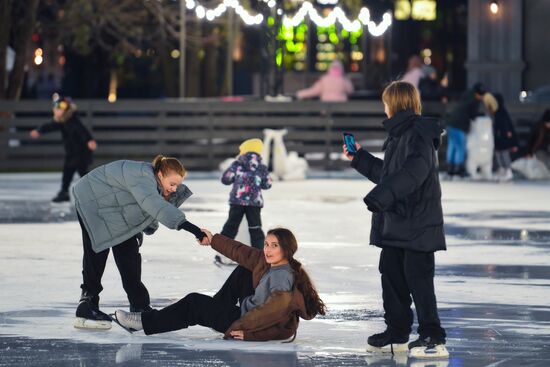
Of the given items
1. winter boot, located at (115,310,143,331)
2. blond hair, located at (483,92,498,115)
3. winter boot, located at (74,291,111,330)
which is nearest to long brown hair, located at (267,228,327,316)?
winter boot, located at (115,310,143,331)

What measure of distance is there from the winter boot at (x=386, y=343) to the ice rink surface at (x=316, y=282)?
0.08m

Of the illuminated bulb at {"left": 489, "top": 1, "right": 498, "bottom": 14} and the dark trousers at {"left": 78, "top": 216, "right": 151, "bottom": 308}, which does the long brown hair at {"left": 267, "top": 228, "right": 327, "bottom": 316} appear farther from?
the illuminated bulb at {"left": 489, "top": 1, "right": 498, "bottom": 14}

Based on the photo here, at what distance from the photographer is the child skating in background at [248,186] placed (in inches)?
538

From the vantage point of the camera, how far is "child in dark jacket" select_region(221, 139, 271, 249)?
13.7 meters

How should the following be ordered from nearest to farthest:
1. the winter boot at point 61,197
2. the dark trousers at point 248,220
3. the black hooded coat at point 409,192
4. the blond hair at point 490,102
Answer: the black hooded coat at point 409,192
the dark trousers at point 248,220
the winter boot at point 61,197
the blond hair at point 490,102

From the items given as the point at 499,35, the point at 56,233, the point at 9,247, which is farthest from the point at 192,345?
the point at 499,35

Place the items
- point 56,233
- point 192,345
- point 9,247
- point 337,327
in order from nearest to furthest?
point 192,345
point 337,327
point 9,247
point 56,233

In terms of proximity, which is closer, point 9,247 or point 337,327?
point 337,327

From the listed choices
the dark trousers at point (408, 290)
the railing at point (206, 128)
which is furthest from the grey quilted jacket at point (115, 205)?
the railing at point (206, 128)

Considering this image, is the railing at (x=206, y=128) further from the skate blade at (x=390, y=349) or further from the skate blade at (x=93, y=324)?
the skate blade at (x=390, y=349)

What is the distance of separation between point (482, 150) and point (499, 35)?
7183mm

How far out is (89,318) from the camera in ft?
33.3

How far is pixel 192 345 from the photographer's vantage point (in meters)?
9.52

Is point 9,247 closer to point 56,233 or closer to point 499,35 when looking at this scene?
point 56,233
